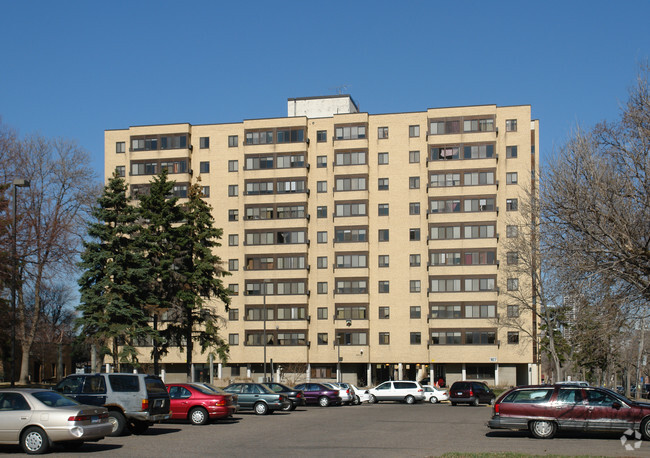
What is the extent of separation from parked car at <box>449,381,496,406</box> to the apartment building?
27.7 meters

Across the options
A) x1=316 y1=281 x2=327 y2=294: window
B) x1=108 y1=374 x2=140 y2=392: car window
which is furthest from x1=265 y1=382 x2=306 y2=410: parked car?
x1=316 y1=281 x2=327 y2=294: window

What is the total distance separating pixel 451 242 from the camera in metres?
82.5

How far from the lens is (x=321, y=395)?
1879 inches

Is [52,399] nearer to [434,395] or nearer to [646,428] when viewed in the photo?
[646,428]

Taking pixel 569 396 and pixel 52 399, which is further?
pixel 569 396

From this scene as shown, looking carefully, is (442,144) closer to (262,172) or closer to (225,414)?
(262,172)

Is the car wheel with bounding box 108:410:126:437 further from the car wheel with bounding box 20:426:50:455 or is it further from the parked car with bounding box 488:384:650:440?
the parked car with bounding box 488:384:650:440

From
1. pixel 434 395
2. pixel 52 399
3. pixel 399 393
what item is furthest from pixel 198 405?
pixel 434 395

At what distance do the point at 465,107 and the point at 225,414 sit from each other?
60.3m

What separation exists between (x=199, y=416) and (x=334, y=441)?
872 centimetres

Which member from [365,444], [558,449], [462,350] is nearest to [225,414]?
[365,444]

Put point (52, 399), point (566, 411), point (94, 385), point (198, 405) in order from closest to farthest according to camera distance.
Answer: point (52, 399), point (94, 385), point (566, 411), point (198, 405)

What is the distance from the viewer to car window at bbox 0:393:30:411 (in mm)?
19219

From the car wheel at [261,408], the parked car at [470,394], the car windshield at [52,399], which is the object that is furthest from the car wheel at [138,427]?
the parked car at [470,394]
